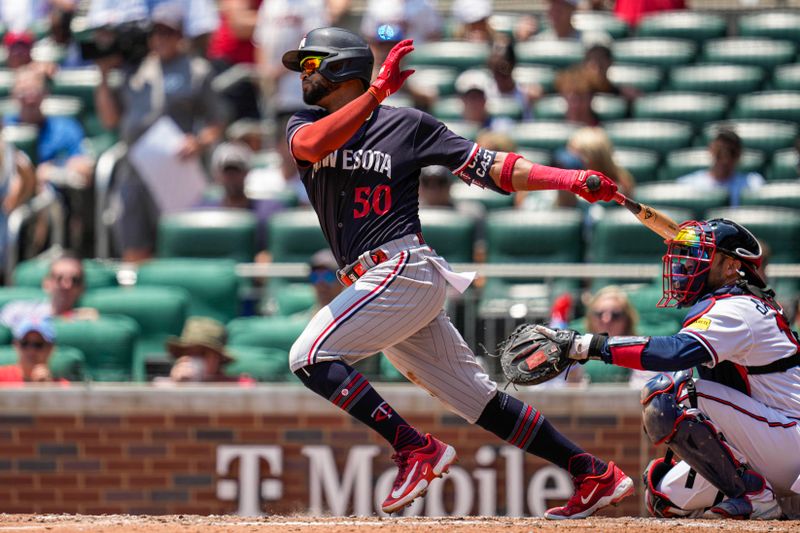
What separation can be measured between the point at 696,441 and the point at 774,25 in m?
7.05

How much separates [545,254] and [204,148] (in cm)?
301

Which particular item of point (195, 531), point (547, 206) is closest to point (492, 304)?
point (547, 206)

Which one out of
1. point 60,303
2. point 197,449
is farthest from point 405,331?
point 60,303

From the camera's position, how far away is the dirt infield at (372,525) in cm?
486

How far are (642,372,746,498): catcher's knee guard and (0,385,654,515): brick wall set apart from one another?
2.32 m

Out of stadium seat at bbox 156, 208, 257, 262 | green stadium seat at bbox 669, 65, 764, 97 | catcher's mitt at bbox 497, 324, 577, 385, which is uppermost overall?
green stadium seat at bbox 669, 65, 764, 97

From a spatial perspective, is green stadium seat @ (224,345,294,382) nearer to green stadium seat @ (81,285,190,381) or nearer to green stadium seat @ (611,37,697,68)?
green stadium seat @ (81,285,190,381)

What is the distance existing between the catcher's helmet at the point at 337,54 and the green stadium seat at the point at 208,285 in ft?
10.8

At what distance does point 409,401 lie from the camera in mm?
7590

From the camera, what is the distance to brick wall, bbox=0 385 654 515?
7.67m

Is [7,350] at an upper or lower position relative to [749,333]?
lower

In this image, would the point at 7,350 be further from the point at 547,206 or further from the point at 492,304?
the point at 547,206

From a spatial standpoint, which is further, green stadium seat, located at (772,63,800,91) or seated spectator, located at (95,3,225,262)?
green stadium seat, located at (772,63,800,91)

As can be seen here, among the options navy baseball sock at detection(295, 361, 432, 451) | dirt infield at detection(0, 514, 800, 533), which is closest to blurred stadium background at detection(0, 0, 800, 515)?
dirt infield at detection(0, 514, 800, 533)
